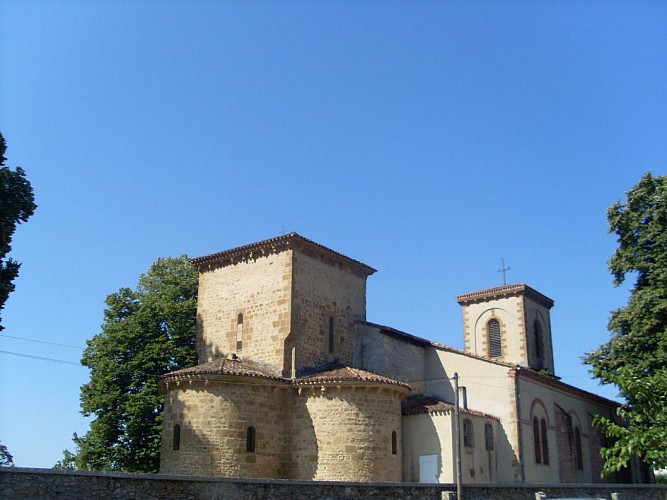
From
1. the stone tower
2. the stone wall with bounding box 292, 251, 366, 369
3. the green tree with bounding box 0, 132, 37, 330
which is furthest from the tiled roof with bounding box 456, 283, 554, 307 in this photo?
the green tree with bounding box 0, 132, 37, 330

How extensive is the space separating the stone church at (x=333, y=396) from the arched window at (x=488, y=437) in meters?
0.07

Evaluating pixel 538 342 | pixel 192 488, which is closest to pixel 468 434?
pixel 192 488

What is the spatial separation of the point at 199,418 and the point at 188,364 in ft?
28.2

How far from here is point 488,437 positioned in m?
27.0

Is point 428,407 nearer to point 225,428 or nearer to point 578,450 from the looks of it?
point 225,428

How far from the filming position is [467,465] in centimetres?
2531

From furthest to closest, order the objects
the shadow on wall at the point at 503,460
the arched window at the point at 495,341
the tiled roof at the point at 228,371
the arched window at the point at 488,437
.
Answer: the arched window at the point at 495,341, the arched window at the point at 488,437, the shadow on wall at the point at 503,460, the tiled roof at the point at 228,371

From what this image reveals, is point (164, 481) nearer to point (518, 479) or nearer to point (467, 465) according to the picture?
point (467, 465)

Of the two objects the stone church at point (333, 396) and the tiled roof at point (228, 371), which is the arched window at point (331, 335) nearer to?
the stone church at point (333, 396)

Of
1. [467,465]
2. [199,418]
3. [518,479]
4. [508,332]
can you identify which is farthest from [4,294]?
[508,332]

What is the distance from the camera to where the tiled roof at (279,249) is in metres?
26.9

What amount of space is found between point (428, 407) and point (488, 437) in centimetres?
325

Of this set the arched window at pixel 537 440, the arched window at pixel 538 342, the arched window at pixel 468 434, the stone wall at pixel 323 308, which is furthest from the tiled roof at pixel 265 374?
the arched window at pixel 538 342

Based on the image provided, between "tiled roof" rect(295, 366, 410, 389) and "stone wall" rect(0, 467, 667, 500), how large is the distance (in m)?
5.70
